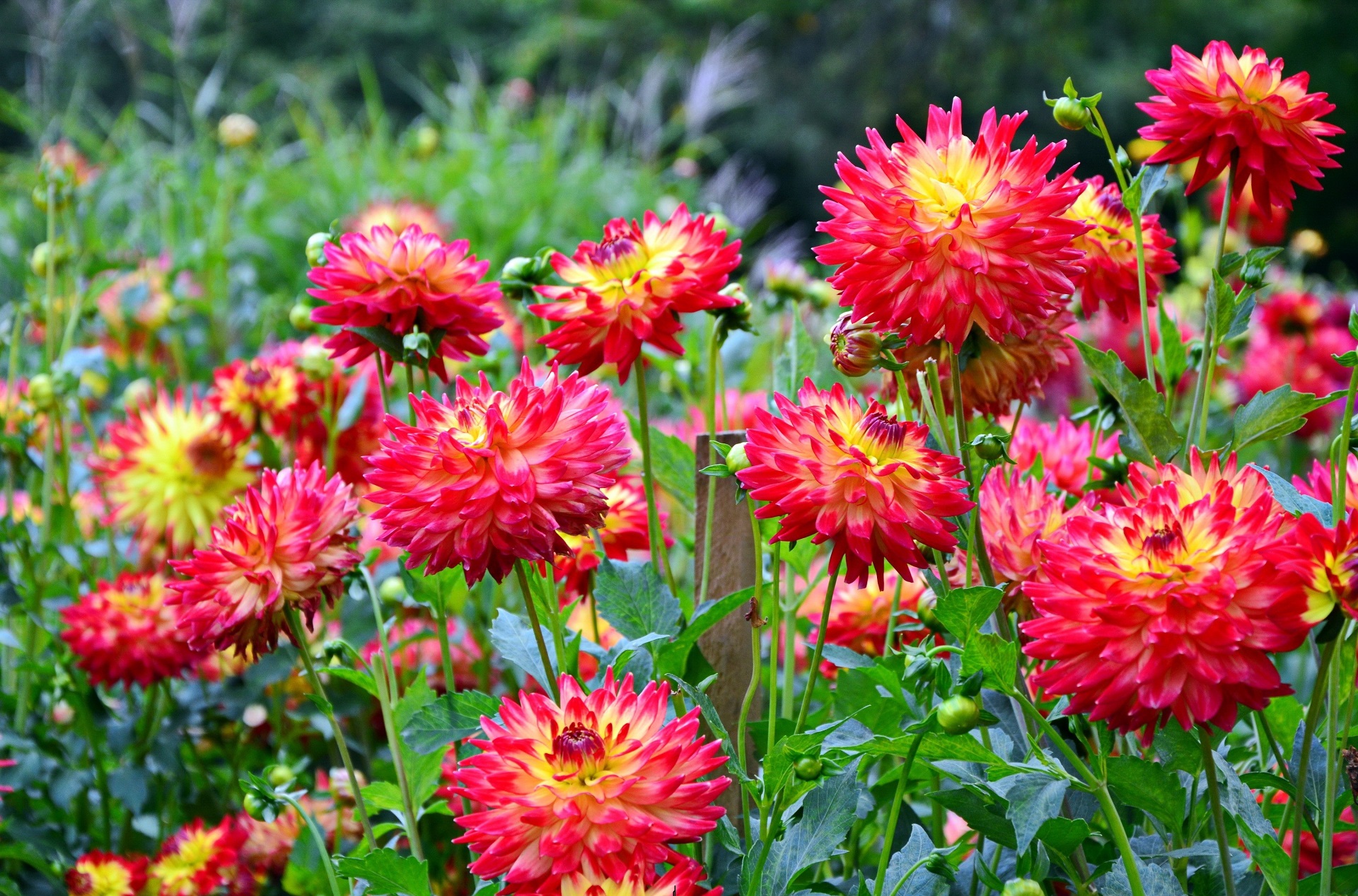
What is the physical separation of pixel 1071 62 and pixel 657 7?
151 inches

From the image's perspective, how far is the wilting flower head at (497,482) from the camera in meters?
0.64

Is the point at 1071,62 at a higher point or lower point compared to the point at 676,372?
higher

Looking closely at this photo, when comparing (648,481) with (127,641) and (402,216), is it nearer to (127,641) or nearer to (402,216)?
(127,641)

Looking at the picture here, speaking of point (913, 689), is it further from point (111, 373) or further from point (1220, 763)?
point (111, 373)

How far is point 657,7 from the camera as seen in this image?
1088cm

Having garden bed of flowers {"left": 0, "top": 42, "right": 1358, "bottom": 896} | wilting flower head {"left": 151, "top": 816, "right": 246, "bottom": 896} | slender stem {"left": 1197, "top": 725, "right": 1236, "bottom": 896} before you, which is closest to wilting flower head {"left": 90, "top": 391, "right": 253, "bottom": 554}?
garden bed of flowers {"left": 0, "top": 42, "right": 1358, "bottom": 896}

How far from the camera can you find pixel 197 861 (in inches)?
Answer: 40.7

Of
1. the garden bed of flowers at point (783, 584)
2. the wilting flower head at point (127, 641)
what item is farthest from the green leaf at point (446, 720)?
the wilting flower head at point (127, 641)

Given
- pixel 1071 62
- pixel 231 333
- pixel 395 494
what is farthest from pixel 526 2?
pixel 395 494

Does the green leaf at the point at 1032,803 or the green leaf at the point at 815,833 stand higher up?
the green leaf at the point at 1032,803

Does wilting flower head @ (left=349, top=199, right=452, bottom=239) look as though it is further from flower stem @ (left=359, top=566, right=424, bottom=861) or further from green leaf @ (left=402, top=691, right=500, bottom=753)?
green leaf @ (left=402, top=691, right=500, bottom=753)

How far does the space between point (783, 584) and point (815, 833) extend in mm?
485

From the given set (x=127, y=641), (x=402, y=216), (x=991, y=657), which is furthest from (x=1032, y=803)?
(x=402, y=216)

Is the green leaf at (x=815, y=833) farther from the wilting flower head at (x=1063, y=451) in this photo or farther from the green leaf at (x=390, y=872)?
the wilting flower head at (x=1063, y=451)
